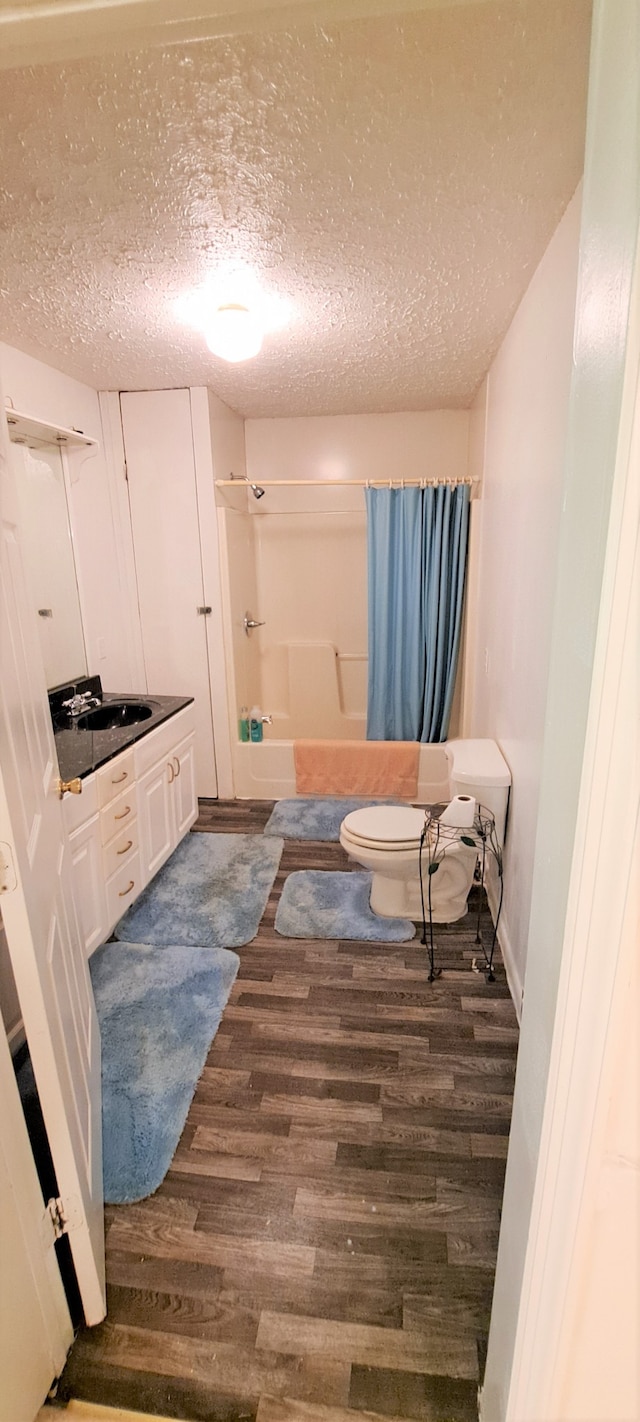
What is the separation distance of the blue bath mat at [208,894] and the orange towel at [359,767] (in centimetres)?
56

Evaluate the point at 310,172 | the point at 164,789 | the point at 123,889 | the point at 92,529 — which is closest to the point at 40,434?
the point at 92,529

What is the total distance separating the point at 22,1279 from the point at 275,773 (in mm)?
2737

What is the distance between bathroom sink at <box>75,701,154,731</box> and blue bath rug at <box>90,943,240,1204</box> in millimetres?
1062

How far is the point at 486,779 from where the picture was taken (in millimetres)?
2197

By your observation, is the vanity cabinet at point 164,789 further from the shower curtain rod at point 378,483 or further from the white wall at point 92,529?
the shower curtain rod at point 378,483

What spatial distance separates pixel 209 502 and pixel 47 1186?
299 cm

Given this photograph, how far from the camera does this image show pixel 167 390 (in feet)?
10.1

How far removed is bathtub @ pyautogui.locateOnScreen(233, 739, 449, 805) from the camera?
11.5 ft

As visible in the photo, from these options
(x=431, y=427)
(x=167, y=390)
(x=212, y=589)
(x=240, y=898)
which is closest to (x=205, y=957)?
(x=240, y=898)

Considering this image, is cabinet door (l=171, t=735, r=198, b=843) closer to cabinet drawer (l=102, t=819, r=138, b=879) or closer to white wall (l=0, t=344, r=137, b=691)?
cabinet drawer (l=102, t=819, r=138, b=879)

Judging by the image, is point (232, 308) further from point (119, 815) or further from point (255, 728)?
point (255, 728)

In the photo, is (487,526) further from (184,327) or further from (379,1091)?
(379,1091)

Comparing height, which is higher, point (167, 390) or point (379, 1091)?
point (167, 390)

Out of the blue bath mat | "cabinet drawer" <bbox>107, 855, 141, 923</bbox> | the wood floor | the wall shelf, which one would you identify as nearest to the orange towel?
the blue bath mat
